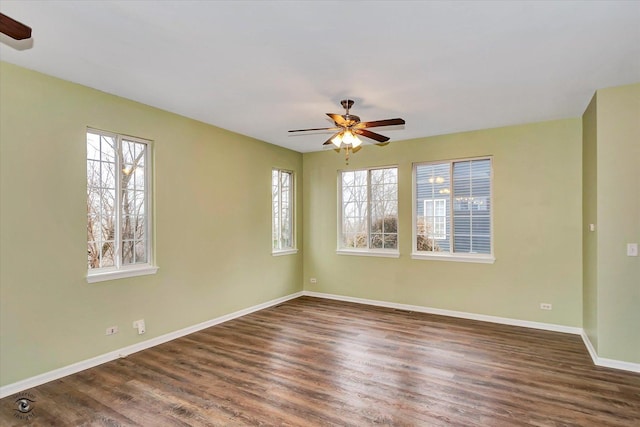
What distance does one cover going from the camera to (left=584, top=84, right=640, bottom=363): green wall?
3.25 metres

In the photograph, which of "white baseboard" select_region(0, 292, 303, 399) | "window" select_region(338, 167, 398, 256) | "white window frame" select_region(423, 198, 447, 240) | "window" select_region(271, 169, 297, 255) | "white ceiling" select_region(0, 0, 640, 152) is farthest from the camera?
"window" select_region(271, 169, 297, 255)

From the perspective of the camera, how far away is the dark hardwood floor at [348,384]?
8.21ft

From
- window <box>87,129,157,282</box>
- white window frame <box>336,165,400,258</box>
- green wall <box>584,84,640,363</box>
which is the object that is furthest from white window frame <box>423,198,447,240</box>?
window <box>87,129,157,282</box>

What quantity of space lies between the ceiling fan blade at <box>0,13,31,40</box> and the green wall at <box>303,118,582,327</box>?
4.73m

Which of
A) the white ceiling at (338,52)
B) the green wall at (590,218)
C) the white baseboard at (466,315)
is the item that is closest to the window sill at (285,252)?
the white baseboard at (466,315)

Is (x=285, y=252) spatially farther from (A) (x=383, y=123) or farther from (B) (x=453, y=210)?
(A) (x=383, y=123)

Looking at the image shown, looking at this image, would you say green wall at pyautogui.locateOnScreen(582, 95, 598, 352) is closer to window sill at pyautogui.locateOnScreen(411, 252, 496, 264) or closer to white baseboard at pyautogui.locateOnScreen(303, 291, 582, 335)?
white baseboard at pyautogui.locateOnScreen(303, 291, 582, 335)

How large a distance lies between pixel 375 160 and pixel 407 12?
146 inches

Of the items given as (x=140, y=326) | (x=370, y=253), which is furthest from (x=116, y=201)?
(x=370, y=253)

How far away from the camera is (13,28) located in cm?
168

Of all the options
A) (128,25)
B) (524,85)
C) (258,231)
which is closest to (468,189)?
(524,85)

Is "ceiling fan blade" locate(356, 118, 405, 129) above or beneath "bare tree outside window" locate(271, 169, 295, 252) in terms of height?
above

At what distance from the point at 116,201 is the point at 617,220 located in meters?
5.12

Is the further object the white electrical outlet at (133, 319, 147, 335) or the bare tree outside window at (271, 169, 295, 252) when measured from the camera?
the bare tree outside window at (271, 169, 295, 252)
